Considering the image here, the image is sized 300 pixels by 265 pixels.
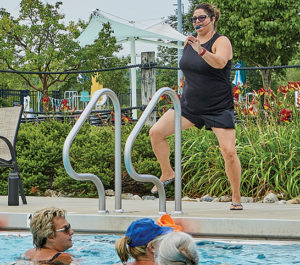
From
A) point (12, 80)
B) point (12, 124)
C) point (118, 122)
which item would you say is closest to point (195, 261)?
point (118, 122)

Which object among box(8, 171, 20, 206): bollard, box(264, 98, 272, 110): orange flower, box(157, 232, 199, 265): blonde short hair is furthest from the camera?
box(264, 98, 272, 110): orange flower

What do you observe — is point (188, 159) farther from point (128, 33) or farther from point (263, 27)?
point (263, 27)

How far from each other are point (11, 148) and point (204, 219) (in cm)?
245

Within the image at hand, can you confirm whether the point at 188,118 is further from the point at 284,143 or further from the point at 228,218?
the point at 284,143

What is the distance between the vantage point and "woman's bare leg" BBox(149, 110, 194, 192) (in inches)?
251

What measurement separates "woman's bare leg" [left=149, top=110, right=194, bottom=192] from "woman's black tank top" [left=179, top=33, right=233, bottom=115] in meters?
0.21

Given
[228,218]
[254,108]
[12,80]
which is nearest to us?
[228,218]

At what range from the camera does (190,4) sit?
4703 centimetres

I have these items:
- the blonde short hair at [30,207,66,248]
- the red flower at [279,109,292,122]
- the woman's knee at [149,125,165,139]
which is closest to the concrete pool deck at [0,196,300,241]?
the woman's knee at [149,125,165,139]

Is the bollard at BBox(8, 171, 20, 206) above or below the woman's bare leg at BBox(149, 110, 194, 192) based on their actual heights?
below

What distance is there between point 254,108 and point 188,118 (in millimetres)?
2641

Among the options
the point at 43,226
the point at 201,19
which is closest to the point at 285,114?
the point at 201,19

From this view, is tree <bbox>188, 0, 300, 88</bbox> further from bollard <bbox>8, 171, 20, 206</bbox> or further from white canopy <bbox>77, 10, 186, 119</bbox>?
bollard <bbox>8, 171, 20, 206</bbox>

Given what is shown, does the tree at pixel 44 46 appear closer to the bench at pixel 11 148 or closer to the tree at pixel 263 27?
the tree at pixel 263 27
